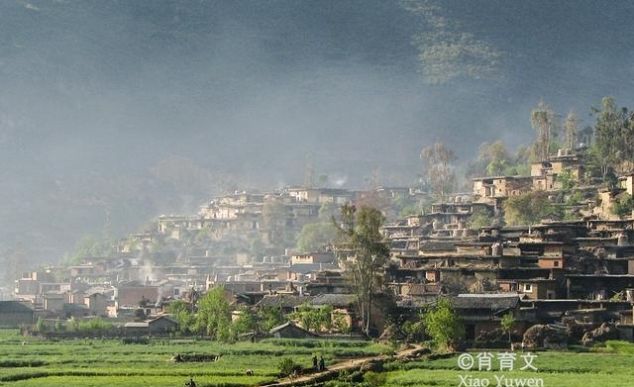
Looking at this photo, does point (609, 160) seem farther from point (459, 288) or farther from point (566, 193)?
point (459, 288)

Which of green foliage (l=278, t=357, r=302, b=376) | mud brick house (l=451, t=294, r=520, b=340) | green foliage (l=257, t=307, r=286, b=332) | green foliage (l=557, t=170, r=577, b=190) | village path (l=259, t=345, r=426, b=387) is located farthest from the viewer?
green foliage (l=557, t=170, r=577, b=190)

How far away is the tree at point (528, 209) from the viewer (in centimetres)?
8319

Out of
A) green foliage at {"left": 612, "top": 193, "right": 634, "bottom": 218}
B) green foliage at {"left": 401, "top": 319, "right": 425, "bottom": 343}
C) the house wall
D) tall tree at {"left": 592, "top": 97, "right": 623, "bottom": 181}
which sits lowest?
green foliage at {"left": 401, "top": 319, "right": 425, "bottom": 343}

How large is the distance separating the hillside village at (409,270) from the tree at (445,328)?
1.45 m

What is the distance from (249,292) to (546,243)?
17.1 m

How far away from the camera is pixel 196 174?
19562cm

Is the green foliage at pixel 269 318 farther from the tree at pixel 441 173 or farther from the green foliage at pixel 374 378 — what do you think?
the tree at pixel 441 173

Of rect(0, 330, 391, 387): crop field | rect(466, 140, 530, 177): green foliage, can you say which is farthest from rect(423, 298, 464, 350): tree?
rect(466, 140, 530, 177): green foliage

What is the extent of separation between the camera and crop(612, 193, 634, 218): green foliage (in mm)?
74812

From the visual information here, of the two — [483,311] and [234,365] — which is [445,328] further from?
[234,365]

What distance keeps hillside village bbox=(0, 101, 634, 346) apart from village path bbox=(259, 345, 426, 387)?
425 centimetres

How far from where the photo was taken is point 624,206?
75250mm

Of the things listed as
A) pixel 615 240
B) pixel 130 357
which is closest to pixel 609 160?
pixel 615 240

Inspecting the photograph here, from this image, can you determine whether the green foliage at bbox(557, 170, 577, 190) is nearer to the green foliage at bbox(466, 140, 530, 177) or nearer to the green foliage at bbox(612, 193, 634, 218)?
the green foliage at bbox(612, 193, 634, 218)
